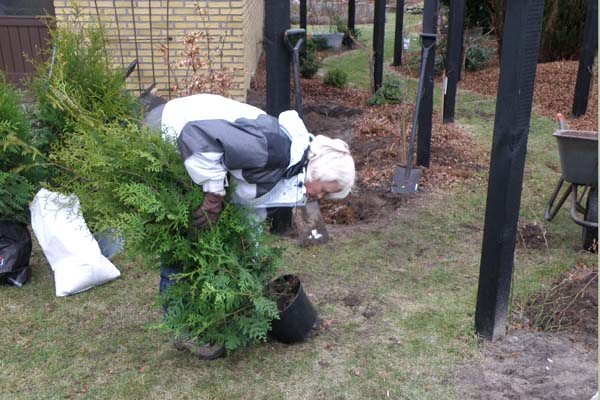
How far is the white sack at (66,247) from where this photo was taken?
4266 millimetres

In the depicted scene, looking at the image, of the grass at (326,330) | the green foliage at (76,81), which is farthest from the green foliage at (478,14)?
the green foliage at (76,81)

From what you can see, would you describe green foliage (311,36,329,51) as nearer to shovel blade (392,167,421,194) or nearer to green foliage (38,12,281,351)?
shovel blade (392,167,421,194)

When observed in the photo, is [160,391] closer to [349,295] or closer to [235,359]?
[235,359]

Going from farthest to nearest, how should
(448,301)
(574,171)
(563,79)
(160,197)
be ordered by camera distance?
(563,79), (574,171), (448,301), (160,197)

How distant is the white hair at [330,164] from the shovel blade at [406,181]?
3123 millimetres

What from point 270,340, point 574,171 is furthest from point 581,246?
point 270,340

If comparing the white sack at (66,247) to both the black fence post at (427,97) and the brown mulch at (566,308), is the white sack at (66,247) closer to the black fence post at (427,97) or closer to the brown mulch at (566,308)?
the brown mulch at (566,308)

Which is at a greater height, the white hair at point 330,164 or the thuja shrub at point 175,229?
the white hair at point 330,164

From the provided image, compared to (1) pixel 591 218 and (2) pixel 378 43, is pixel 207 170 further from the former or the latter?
(2) pixel 378 43

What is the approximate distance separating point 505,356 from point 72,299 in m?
2.78

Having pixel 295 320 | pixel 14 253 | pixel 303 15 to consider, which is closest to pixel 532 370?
pixel 295 320

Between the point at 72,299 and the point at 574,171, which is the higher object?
the point at 574,171

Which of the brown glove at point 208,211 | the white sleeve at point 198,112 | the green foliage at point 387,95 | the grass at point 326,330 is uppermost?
the white sleeve at point 198,112

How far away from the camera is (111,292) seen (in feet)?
14.3
